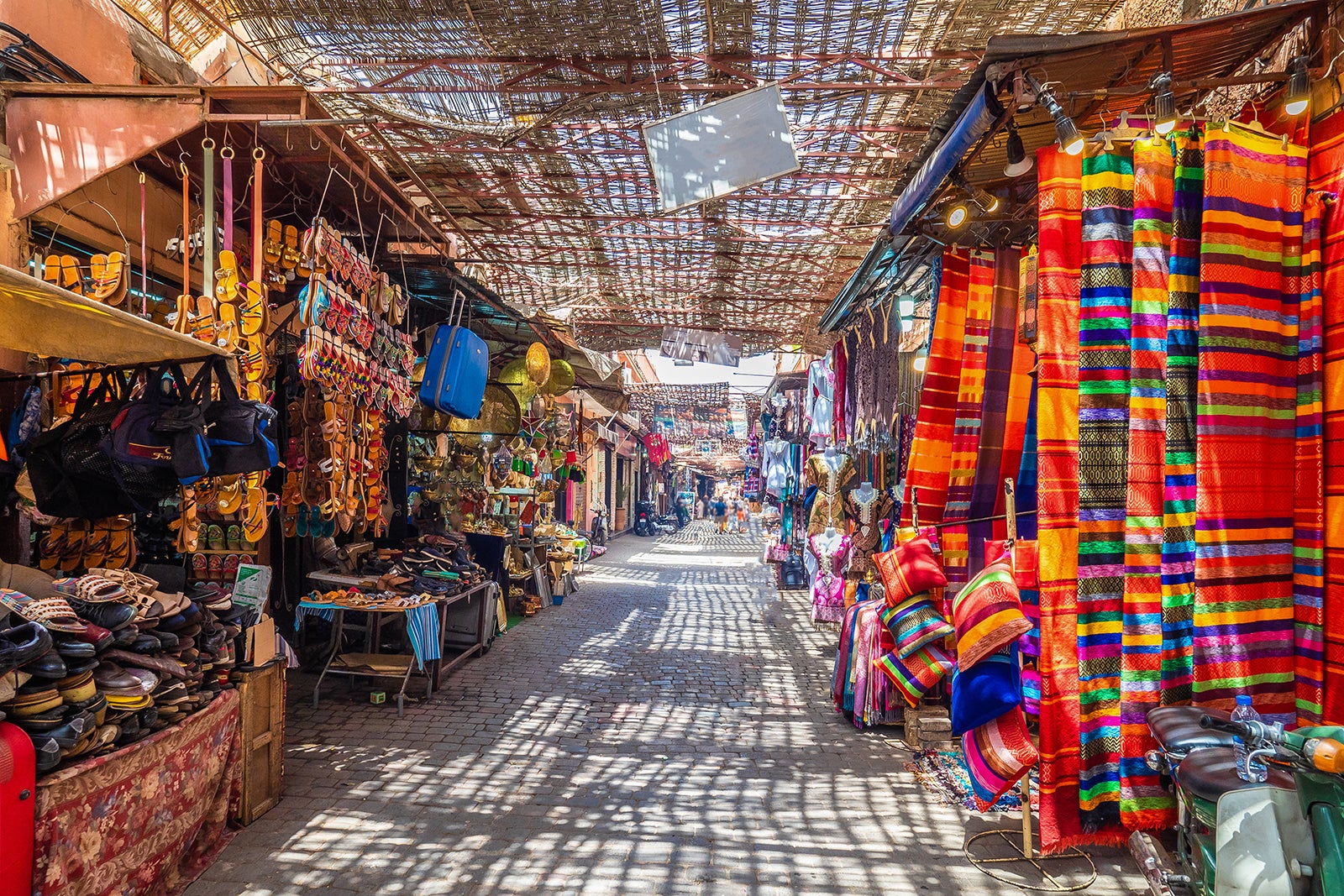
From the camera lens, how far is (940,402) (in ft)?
13.8

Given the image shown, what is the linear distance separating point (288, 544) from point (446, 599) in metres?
1.85

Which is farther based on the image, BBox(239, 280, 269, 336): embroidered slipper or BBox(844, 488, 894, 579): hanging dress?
BBox(844, 488, 894, 579): hanging dress

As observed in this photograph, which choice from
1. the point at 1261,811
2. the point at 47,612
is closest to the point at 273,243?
the point at 47,612

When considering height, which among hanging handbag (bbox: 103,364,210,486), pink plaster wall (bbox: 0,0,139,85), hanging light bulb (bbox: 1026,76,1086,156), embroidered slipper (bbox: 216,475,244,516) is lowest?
embroidered slipper (bbox: 216,475,244,516)

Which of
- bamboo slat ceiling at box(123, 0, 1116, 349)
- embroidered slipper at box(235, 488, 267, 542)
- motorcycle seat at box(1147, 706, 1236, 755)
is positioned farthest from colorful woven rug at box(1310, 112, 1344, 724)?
embroidered slipper at box(235, 488, 267, 542)

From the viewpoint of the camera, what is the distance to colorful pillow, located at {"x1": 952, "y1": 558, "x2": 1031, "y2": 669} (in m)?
2.98

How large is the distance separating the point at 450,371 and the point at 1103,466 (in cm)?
512

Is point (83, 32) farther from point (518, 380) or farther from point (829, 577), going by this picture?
point (829, 577)

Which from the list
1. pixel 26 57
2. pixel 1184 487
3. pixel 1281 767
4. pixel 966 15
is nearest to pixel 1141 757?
pixel 1281 767

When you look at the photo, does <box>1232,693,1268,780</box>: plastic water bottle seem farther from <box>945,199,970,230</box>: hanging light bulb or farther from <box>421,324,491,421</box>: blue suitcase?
<box>421,324,491,421</box>: blue suitcase

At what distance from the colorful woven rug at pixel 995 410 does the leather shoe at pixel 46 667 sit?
4.19m

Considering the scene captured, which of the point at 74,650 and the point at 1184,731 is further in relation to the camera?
the point at 74,650

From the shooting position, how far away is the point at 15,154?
379 centimetres

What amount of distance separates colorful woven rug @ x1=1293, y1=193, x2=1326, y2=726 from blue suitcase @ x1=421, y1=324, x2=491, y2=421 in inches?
222
